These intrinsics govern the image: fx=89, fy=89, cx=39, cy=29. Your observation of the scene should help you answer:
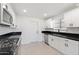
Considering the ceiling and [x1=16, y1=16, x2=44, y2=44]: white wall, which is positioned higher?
the ceiling

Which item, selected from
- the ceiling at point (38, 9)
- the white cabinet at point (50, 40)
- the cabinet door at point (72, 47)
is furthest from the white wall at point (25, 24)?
the white cabinet at point (50, 40)

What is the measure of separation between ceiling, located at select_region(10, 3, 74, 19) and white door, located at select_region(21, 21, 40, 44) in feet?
0.83

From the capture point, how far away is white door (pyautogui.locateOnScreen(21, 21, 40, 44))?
2.46 meters

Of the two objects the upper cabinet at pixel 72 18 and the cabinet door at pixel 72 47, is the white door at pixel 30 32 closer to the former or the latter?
the cabinet door at pixel 72 47

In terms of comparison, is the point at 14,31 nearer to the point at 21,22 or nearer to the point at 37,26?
the point at 21,22

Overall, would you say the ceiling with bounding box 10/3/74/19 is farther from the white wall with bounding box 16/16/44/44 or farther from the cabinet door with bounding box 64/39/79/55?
the cabinet door with bounding box 64/39/79/55

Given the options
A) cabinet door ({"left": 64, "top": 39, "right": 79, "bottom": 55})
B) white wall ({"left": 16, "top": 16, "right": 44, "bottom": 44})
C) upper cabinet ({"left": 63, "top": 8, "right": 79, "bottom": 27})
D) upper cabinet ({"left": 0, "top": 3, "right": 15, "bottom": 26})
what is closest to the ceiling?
white wall ({"left": 16, "top": 16, "right": 44, "bottom": 44})

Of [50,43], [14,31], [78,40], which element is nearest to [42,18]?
[14,31]

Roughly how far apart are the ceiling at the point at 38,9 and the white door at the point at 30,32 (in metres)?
0.25

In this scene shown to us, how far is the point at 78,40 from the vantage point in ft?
6.63

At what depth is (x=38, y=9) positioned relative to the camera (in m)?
2.70

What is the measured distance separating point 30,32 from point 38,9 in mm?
746

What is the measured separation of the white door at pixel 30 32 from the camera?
246 centimetres

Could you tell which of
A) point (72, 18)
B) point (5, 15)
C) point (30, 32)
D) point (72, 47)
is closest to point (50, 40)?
point (72, 18)
